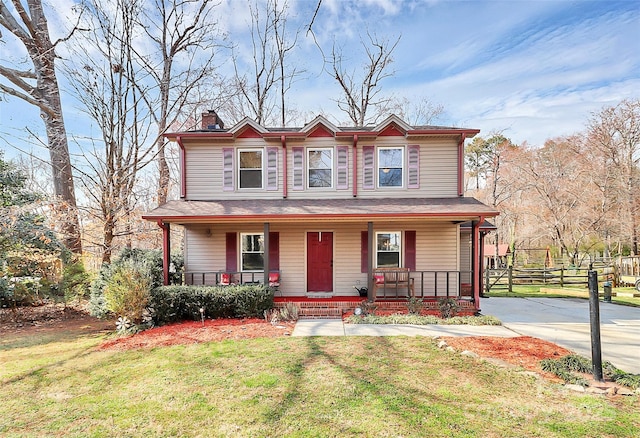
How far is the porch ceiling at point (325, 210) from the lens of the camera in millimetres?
8453

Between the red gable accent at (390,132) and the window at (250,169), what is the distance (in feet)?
14.1

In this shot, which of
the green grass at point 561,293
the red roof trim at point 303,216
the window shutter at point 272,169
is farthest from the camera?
the green grass at point 561,293

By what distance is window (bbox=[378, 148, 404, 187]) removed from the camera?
10.1 metres

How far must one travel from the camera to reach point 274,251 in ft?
32.9

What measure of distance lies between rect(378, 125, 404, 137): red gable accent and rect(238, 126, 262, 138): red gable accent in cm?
422

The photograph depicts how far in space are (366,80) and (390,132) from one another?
12.3 m

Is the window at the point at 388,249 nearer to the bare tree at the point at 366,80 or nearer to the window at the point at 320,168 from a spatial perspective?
the window at the point at 320,168

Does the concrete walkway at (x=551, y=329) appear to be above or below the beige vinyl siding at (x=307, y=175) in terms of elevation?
below

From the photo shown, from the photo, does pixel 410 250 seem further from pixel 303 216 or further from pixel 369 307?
pixel 303 216

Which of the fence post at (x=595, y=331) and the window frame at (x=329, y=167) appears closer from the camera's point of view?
the fence post at (x=595, y=331)

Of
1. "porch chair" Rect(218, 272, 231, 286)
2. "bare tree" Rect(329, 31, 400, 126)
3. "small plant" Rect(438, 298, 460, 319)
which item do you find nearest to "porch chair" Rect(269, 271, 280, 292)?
"porch chair" Rect(218, 272, 231, 286)

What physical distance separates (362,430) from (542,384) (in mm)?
2894

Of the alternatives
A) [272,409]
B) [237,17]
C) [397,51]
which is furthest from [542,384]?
[397,51]

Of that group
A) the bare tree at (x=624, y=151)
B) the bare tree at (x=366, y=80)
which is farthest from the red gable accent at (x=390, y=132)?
the bare tree at (x=624, y=151)
